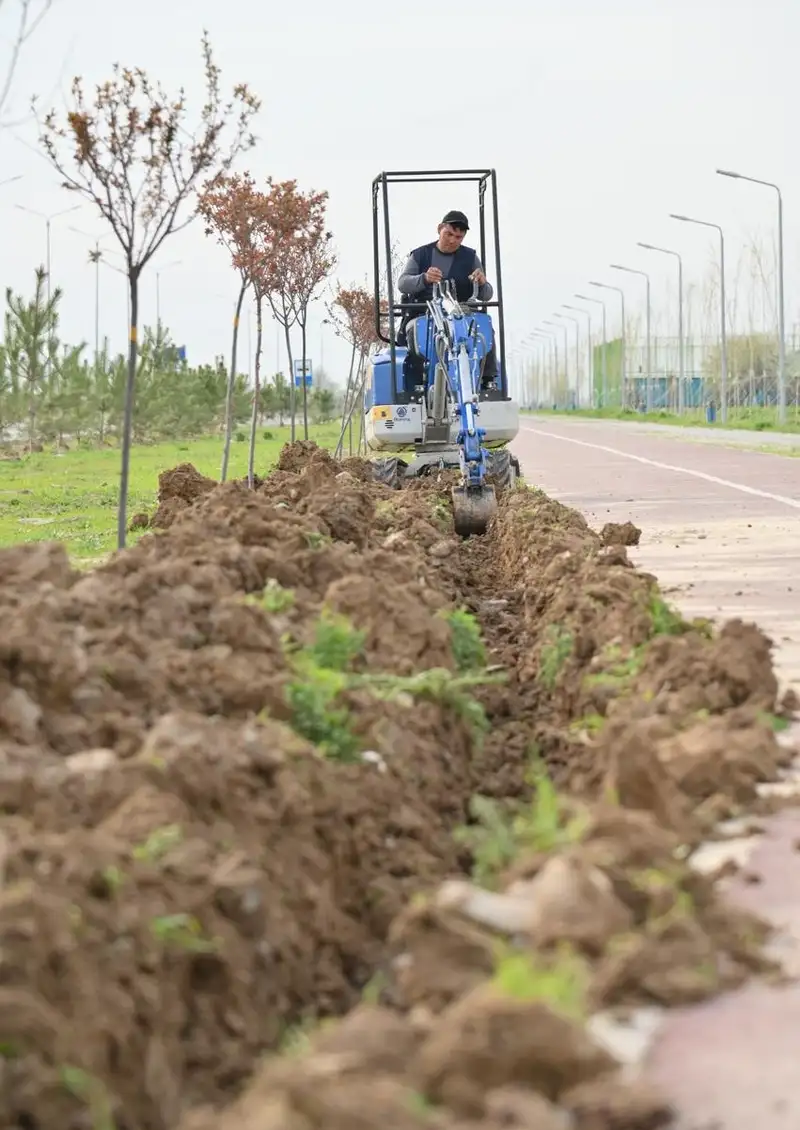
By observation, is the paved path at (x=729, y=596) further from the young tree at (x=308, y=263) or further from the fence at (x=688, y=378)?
the fence at (x=688, y=378)

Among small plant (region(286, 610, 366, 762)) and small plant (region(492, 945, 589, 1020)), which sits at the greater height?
small plant (region(286, 610, 366, 762))

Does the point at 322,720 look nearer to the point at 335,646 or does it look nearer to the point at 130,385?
the point at 335,646

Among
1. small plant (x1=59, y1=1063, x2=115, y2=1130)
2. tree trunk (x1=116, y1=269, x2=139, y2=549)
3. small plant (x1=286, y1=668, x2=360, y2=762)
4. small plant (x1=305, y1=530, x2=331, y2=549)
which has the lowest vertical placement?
small plant (x1=59, y1=1063, x2=115, y2=1130)

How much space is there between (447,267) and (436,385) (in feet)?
4.06

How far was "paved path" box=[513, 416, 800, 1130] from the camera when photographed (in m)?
3.72

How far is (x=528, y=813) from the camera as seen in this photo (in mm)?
6047

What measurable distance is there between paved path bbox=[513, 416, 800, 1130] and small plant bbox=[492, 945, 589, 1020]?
167mm

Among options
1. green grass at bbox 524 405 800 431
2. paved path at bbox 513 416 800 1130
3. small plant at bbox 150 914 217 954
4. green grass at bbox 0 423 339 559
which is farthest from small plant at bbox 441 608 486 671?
green grass at bbox 524 405 800 431

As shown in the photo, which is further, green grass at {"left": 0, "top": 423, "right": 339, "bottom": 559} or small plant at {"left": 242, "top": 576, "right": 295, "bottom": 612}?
green grass at {"left": 0, "top": 423, "right": 339, "bottom": 559}

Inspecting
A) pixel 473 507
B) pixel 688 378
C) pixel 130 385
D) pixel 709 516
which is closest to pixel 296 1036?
pixel 130 385

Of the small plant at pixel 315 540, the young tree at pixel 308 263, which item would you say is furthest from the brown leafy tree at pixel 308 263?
the small plant at pixel 315 540

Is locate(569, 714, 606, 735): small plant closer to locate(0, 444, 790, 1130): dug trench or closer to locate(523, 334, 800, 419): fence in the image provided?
locate(0, 444, 790, 1130): dug trench

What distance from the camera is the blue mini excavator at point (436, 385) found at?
57.4ft

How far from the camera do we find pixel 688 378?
129 m
